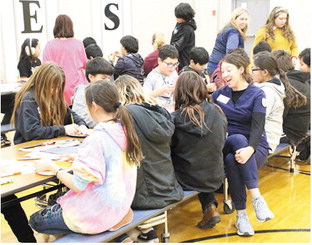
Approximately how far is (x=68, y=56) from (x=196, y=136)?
234 centimetres

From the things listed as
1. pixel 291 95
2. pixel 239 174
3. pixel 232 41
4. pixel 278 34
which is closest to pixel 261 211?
pixel 239 174

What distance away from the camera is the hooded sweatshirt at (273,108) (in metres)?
3.61

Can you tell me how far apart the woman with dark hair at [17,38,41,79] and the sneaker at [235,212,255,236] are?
4.09 metres

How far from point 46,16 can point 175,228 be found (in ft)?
18.7

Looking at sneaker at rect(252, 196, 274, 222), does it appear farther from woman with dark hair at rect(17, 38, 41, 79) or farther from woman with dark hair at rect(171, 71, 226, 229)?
woman with dark hair at rect(17, 38, 41, 79)

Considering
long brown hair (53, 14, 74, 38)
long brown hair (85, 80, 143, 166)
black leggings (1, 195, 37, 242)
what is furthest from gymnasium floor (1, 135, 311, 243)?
long brown hair (53, 14, 74, 38)

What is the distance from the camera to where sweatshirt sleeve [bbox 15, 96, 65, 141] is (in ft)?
10.0

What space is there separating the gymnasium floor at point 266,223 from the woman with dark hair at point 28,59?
2.92m

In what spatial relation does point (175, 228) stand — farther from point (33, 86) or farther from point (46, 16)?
point (46, 16)

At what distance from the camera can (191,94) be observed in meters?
2.94

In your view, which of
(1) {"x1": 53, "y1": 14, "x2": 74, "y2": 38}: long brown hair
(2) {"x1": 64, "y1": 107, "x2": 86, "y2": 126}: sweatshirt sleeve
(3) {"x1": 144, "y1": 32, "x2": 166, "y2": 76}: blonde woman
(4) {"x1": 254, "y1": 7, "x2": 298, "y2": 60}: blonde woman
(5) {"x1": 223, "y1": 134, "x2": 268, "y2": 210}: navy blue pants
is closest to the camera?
(5) {"x1": 223, "y1": 134, "x2": 268, "y2": 210}: navy blue pants

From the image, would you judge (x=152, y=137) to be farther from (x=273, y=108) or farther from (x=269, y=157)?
(x=269, y=157)

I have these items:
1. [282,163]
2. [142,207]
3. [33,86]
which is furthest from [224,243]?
[282,163]

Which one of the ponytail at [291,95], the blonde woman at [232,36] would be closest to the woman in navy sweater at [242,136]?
the ponytail at [291,95]
